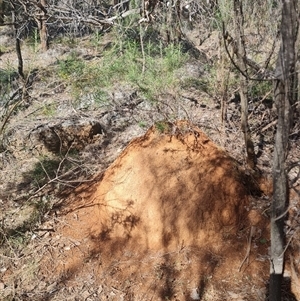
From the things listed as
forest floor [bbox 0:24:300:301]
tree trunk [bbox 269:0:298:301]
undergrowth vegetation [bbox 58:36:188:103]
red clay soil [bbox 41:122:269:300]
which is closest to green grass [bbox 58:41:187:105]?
undergrowth vegetation [bbox 58:36:188:103]

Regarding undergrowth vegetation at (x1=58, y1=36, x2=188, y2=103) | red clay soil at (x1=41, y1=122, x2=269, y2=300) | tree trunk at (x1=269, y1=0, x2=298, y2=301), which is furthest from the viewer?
undergrowth vegetation at (x1=58, y1=36, x2=188, y2=103)

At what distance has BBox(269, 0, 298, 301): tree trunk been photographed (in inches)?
81.7

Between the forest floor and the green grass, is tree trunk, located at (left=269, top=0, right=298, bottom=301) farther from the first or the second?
the green grass

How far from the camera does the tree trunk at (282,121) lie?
2076mm

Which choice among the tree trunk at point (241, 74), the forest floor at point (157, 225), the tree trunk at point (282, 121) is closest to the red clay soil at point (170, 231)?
the forest floor at point (157, 225)

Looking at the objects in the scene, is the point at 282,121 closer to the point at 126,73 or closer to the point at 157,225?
the point at 157,225

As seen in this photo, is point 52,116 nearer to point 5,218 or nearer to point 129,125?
point 129,125

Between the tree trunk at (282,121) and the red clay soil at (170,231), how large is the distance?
93 centimetres

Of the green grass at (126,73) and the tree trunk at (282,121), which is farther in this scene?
the green grass at (126,73)

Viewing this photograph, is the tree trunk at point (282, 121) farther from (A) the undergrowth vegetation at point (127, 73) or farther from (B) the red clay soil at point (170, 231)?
(A) the undergrowth vegetation at point (127, 73)

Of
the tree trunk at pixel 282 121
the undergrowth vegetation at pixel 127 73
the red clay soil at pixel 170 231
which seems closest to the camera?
the tree trunk at pixel 282 121

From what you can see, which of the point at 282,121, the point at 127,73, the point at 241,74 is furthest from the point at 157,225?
the point at 127,73

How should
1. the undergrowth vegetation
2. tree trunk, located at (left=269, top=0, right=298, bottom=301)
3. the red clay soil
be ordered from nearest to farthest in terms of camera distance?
tree trunk, located at (left=269, top=0, right=298, bottom=301) → the red clay soil → the undergrowth vegetation

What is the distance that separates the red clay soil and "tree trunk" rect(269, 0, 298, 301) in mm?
929
